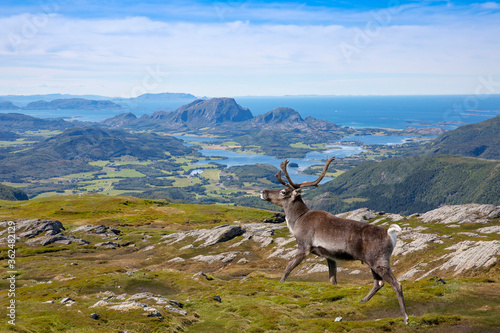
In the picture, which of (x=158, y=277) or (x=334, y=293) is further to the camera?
(x=158, y=277)

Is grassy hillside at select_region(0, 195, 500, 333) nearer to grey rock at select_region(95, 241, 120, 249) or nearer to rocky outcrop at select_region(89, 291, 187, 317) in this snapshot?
rocky outcrop at select_region(89, 291, 187, 317)

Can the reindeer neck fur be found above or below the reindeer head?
below

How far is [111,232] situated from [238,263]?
64261 millimetres

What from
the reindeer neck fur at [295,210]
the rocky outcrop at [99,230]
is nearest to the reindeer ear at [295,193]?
the reindeer neck fur at [295,210]

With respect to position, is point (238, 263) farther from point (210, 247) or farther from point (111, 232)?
point (111, 232)

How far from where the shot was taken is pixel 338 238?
60.4ft

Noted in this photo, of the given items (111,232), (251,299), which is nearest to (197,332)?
(251,299)

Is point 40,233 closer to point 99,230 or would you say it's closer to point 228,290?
point 99,230

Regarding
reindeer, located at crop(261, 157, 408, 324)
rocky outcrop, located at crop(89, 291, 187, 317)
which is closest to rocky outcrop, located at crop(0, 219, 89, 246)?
rocky outcrop, located at crop(89, 291, 187, 317)

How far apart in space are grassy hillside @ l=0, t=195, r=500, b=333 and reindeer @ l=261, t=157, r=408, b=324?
3594mm

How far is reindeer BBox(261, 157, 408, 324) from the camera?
56.7 ft

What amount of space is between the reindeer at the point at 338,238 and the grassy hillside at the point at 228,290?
3594mm

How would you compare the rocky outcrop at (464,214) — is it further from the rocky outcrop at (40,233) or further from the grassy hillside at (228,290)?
the rocky outcrop at (40,233)

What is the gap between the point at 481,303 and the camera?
23.3 m
